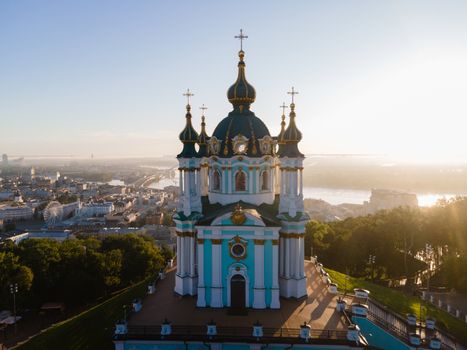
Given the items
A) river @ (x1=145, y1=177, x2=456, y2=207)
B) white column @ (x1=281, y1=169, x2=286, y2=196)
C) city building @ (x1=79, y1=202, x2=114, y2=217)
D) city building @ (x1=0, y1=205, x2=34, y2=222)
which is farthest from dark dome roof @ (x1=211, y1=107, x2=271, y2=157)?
river @ (x1=145, y1=177, x2=456, y2=207)

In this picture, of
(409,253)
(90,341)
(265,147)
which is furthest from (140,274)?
(409,253)

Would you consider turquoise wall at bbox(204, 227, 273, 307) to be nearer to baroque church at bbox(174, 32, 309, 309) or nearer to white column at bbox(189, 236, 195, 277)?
baroque church at bbox(174, 32, 309, 309)

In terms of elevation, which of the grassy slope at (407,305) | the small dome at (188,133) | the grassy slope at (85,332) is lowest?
the grassy slope at (85,332)

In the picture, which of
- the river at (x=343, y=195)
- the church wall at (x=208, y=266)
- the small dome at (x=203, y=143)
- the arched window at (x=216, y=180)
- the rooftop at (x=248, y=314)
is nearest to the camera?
the rooftop at (x=248, y=314)

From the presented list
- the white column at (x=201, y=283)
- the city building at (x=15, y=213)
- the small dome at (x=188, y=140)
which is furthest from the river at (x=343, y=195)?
the white column at (x=201, y=283)

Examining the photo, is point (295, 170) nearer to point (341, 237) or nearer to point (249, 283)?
point (249, 283)

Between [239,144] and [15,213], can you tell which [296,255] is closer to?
[239,144]

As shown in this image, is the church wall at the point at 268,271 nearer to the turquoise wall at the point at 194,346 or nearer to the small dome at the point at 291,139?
the turquoise wall at the point at 194,346
